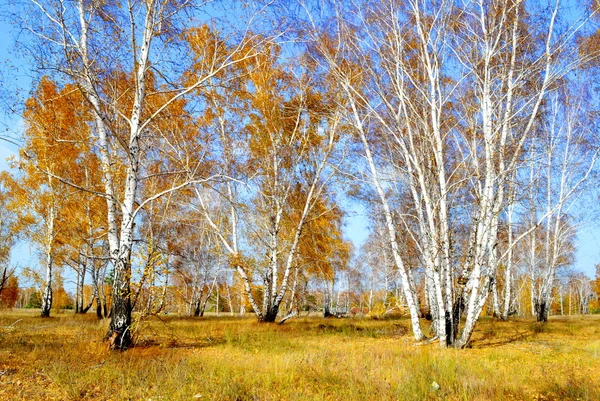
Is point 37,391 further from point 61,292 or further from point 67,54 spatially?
point 61,292

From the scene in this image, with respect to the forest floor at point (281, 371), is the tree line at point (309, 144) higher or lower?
higher

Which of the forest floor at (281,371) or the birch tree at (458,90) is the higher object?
the birch tree at (458,90)

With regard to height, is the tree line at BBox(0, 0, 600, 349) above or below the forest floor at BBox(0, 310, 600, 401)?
above

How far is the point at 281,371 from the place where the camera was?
205 inches

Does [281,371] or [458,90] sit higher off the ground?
[458,90]

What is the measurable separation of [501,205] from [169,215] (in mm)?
12359

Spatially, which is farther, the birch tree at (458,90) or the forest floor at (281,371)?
the birch tree at (458,90)

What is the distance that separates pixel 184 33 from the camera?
796 centimetres

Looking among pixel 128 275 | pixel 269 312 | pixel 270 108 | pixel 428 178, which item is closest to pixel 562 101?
pixel 428 178

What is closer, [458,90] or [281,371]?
[281,371]

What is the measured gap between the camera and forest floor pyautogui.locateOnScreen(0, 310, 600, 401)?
434 cm

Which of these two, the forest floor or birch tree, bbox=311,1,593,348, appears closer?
the forest floor

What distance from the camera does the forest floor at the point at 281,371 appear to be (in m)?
4.34

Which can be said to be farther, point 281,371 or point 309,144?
point 309,144
